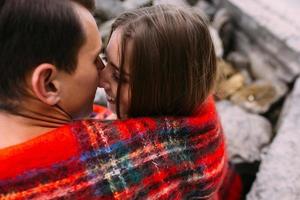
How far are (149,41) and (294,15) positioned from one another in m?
2.36

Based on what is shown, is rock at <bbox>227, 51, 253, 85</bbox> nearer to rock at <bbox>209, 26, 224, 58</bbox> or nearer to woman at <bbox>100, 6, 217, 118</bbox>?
rock at <bbox>209, 26, 224, 58</bbox>

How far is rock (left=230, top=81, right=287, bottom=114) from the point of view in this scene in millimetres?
3053

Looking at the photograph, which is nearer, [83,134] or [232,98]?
[83,134]

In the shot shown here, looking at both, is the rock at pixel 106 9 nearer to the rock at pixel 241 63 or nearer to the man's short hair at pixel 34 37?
the rock at pixel 241 63

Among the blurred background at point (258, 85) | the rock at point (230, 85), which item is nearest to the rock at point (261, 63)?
the blurred background at point (258, 85)

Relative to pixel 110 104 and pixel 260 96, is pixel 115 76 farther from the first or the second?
pixel 260 96

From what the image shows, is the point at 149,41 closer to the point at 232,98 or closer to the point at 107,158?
the point at 107,158

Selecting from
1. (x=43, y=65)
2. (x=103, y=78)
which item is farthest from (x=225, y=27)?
(x=43, y=65)

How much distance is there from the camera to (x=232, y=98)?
10.3 ft

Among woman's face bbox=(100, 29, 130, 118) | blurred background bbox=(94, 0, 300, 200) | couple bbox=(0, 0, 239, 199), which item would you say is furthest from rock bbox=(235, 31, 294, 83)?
woman's face bbox=(100, 29, 130, 118)

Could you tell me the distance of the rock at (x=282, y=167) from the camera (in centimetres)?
231

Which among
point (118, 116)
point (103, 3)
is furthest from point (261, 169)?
point (103, 3)

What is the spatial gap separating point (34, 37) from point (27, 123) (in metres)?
0.27

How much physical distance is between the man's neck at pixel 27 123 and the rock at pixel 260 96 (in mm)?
1818
